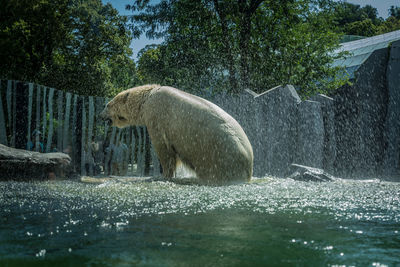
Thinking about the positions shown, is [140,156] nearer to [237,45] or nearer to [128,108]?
[128,108]

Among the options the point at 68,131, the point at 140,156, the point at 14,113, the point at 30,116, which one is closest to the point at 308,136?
the point at 140,156

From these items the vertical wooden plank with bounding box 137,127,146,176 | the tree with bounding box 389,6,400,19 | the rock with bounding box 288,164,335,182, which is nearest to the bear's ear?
the rock with bounding box 288,164,335,182

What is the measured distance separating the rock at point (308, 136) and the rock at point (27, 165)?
18.8 feet

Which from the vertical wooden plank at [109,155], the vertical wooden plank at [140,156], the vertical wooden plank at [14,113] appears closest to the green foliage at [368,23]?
the vertical wooden plank at [140,156]

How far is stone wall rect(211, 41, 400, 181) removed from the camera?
9188mm

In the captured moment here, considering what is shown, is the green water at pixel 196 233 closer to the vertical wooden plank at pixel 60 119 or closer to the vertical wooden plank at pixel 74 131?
the vertical wooden plank at pixel 60 119

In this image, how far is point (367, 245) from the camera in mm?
1685

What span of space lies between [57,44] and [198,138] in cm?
1104

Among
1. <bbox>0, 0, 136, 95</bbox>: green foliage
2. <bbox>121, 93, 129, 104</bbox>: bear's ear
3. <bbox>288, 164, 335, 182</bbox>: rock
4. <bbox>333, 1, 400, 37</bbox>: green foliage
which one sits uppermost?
<bbox>333, 1, 400, 37</bbox>: green foliage

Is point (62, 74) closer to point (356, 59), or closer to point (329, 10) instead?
point (329, 10)

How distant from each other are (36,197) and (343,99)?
34.3ft

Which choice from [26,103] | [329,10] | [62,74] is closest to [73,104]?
[26,103]

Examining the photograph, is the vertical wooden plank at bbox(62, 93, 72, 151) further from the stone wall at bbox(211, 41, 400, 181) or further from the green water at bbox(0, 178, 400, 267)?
the green water at bbox(0, 178, 400, 267)

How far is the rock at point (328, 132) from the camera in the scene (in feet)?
35.7
